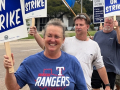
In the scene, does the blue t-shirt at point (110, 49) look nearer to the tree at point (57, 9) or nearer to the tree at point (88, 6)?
the tree at point (57, 9)

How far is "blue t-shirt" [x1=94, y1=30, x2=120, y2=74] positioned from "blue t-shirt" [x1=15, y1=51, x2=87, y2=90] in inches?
85.3

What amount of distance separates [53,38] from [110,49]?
7.67 feet

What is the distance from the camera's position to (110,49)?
174 inches

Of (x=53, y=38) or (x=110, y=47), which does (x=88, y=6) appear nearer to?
(x=110, y=47)

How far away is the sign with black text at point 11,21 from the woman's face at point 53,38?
41cm

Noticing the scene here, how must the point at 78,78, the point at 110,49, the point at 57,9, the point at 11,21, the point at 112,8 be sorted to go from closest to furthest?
the point at 78,78, the point at 11,21, the point at 110,49, the point at 112,8, the point at 57,9

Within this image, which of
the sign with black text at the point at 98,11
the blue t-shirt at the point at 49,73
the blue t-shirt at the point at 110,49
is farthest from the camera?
the sign with black text at the point at 98,11

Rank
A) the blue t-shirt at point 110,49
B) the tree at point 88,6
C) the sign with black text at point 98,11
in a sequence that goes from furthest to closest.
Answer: the tree at point 88,6 → the sign with black text at point 98,11 → the blue t-shirt at point 110,49

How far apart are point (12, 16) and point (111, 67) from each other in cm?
251

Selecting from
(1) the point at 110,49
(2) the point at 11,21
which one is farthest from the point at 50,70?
(1) the point at 110,49

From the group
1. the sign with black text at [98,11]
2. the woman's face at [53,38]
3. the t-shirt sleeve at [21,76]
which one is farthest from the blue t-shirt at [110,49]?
the t-shirt sleeve at [21,76]

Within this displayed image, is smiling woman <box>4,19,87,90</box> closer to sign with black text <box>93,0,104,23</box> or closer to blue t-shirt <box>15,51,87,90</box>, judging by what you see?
blue t-shirt <box>15,51,87,90</box>

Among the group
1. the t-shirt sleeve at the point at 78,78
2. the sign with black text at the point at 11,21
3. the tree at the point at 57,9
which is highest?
the tree at the point at 57,9

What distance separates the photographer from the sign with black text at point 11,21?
2.50m
